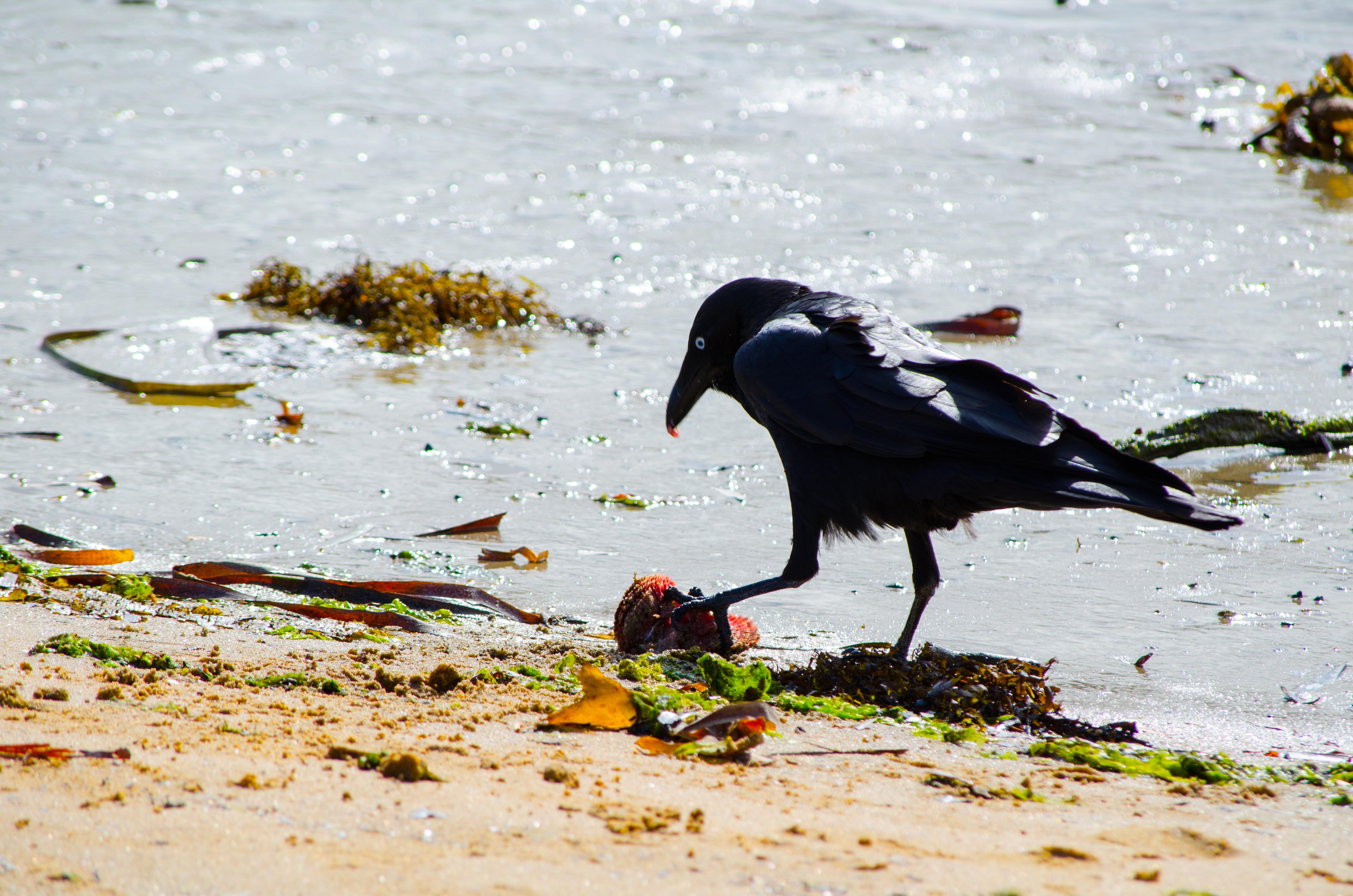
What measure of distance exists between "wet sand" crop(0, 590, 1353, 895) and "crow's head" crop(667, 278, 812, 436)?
1.62 meters

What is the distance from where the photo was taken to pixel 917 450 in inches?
138

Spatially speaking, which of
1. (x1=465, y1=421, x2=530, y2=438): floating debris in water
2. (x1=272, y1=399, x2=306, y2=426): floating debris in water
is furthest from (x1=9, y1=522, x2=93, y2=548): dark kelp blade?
(x1=465, y1=421, x2=530, y2=438): floating debris in water

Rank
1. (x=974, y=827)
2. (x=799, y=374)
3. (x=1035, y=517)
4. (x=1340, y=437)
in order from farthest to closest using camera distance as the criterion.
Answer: (x=1340, y=437)
(x=1035, y=517)
(x=799, y=374)
(x=974, y=827)

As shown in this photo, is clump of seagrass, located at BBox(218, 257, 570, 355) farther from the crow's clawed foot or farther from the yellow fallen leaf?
the yellow fallen leaf

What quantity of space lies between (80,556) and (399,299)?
133 inches

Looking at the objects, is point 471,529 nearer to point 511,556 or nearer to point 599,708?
point 511,556

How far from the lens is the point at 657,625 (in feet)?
11.7

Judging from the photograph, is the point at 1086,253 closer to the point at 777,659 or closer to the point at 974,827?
the point at 777,659

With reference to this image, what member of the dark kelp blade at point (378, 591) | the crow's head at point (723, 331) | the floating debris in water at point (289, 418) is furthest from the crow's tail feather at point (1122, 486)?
the floating debris in water at point (289, 418)

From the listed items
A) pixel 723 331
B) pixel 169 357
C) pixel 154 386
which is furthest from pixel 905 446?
pixel 169 357

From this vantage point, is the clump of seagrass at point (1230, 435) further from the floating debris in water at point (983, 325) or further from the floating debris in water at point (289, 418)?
the floating debris in water at point (289, 418)

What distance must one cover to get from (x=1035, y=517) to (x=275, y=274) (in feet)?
15.7

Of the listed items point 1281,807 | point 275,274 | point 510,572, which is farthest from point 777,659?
point 275,274

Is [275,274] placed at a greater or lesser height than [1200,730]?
greater
